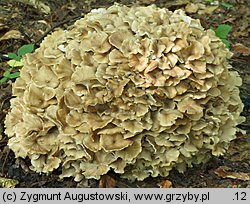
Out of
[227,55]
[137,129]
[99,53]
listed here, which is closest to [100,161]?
[137,129]

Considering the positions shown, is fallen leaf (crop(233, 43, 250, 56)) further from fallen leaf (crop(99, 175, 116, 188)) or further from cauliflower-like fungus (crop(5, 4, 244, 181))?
fallen leaf (crop(99, 175, 116, 188))

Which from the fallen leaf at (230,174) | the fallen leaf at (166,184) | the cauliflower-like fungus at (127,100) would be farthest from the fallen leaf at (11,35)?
the fallen leaf at (230,174)

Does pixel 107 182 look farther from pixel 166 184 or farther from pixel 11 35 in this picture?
pixel 11 35

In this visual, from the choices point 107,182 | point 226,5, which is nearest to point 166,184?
point 107,182

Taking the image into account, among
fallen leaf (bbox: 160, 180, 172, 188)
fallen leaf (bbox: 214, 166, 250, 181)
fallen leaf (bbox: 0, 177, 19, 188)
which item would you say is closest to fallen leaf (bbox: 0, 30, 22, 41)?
fallen leaf (bbox: 0, 177, 19, 188)

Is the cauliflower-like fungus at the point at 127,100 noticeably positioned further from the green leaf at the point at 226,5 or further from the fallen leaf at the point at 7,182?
the green leaf at the point at 226,5
